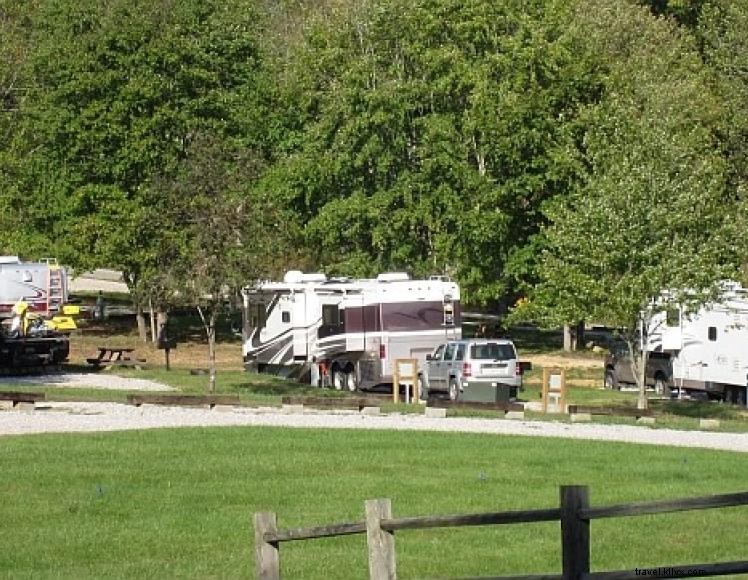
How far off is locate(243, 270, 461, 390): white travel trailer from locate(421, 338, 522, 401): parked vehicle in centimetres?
203

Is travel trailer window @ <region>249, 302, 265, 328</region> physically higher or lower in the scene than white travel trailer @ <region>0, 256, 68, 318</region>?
lower

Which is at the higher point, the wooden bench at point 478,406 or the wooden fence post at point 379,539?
the wooden fence post at point 379,539

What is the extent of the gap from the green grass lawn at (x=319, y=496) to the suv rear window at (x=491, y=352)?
41.5 feet

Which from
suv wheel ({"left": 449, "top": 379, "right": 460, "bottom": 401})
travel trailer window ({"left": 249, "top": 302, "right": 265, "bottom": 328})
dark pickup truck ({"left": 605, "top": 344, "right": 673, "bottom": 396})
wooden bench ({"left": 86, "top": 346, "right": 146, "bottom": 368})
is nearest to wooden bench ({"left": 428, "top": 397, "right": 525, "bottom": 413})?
suv wheel ({"left": 449, "top": 379, "right": 460, "bottom": 401})

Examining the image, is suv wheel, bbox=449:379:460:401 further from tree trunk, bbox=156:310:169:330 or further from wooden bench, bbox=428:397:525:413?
tree trunk, bbox=156:310:169:330

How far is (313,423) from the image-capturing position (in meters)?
32.3

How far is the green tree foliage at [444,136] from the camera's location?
59.7m

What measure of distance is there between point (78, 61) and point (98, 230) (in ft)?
22.3

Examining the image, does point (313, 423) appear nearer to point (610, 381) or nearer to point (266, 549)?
point (610, 381)

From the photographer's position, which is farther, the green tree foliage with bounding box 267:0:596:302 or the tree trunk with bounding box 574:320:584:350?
the tree trunk with bounding box 574:320:584:350

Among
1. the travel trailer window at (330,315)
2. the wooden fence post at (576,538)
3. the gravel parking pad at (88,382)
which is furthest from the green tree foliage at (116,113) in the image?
the wooden fence post at (576,538)

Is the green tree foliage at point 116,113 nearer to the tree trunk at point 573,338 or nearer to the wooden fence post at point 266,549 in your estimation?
the tree trunk at point 573,338

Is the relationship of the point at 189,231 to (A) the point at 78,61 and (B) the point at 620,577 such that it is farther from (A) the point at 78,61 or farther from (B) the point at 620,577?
(B) the point at 620,577

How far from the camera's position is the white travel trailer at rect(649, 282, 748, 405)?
42.9 metres
